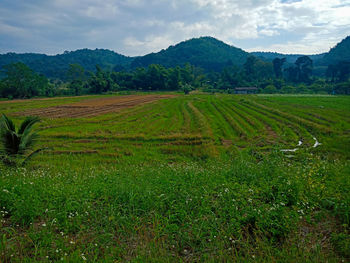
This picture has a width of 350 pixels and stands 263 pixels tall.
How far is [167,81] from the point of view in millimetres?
93688


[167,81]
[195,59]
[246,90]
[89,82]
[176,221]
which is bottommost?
[176,221]

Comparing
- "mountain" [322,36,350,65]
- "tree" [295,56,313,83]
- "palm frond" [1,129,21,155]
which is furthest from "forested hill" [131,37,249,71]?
"palm frond" [1,129,21,155]

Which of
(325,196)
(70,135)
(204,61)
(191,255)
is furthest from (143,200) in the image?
(204,61)

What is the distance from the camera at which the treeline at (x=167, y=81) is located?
215 ft

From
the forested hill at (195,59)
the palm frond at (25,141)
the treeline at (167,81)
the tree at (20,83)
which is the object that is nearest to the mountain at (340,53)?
the treeline at (167,81)

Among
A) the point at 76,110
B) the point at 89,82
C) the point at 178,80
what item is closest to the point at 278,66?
the point at 178,80

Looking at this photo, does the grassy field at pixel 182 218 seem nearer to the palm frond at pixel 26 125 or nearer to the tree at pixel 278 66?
the palm frond at pixel 26 125

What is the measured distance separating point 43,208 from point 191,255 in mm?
2896

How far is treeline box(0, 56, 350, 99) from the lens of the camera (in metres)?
65.6

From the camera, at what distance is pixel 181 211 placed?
3.91 m

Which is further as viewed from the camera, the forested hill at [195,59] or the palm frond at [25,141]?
the forested hill at [195,59]

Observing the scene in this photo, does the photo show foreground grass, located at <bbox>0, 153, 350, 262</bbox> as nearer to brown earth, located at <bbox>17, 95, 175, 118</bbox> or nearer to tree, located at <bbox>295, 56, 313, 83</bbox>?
brown earth, located at <bbox>17, 95, 175, 118</bbox>

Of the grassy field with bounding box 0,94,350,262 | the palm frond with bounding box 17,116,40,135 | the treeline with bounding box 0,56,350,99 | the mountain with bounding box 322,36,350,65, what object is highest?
the mountain with bounding box 322,36,350,65

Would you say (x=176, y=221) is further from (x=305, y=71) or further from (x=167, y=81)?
(x=305, y=71)
